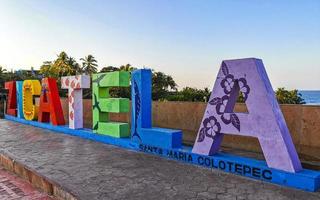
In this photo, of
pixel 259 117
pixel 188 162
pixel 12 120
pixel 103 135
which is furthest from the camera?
pixel 12 120

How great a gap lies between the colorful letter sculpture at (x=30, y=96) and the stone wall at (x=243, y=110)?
14.3ft

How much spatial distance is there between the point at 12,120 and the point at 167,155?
398 inches

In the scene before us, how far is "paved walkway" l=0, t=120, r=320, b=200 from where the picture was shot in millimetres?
4184

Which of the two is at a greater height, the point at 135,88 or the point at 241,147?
the point at 135,88

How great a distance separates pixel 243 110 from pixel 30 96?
28.8ft

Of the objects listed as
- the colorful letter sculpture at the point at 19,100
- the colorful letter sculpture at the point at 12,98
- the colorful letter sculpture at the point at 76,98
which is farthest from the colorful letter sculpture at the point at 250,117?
the colorful letter sculpture at the point at 12,98

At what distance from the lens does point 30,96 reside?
39.7 ft

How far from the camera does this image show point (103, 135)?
26.9 ft

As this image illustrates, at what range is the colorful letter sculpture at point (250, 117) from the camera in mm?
4598

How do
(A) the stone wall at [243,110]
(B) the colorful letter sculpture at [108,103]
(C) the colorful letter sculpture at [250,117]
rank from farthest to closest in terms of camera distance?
(B) the colorful letter sculpture at [108,103], (A) the stone wall at [243,110], (C) the colorful letter sculpture at [250,117]

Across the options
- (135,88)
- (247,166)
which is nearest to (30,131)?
(135,88)

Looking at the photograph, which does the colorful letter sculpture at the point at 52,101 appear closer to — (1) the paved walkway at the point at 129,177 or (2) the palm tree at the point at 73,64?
(1) the paved walkway at the point at 129,177

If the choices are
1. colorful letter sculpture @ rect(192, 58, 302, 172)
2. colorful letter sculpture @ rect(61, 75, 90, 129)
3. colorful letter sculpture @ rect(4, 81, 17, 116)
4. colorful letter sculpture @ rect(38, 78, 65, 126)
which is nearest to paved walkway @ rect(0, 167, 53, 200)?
colorful letter sculpture @ rect(192, 58, 302, 172)

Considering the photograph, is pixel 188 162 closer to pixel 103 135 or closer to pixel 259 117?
pixel 259 117
